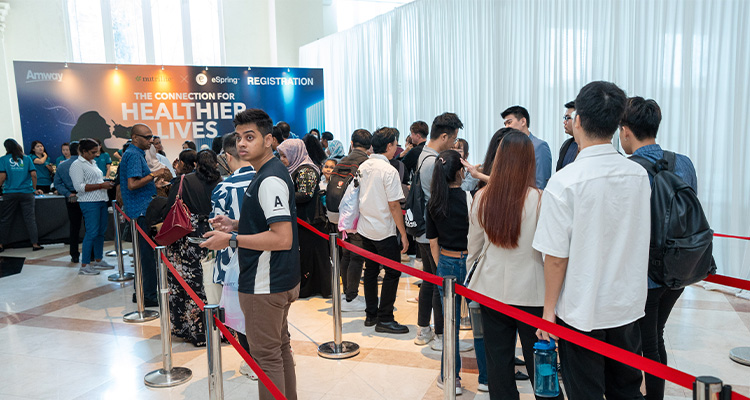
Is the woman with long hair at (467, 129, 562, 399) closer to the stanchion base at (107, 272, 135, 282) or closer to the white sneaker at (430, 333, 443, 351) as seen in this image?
the white sneaker at (430, 333, 443, 351)

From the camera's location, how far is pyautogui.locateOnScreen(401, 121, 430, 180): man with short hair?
17.9 feet

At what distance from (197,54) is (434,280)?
1417cm

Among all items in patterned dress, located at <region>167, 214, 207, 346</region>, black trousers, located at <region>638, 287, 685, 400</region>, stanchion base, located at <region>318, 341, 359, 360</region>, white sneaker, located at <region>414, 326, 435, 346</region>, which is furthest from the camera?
patterned dress, located at <region>167, 214, 207, 346</region>

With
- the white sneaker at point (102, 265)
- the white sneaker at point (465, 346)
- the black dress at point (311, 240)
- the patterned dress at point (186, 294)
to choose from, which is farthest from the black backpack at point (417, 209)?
the white sneaker at point (102, 265)

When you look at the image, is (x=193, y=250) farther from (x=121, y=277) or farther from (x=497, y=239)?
(x=121, y=277)

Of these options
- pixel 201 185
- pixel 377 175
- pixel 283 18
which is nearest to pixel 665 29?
pixel 377 175

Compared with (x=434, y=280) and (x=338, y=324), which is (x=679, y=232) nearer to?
(x=434, y=280)

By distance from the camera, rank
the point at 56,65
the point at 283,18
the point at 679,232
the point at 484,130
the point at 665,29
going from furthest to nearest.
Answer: the point at 283,18 < the point at 56,65 < the point at 484,130 < the point at 665,29 < the point at 679,232

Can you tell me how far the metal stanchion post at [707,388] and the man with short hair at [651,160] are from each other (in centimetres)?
116

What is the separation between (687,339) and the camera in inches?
157

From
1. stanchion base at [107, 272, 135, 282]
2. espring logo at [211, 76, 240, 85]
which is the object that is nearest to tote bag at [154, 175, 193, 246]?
stanchion base at [107, 272, 135, 282]

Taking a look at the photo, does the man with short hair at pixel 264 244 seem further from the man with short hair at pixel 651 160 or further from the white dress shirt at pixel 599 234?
the man with short hair at pixel 651 160

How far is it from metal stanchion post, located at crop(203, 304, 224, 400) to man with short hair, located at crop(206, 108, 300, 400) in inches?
7.7

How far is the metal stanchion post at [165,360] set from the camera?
3.50 m
